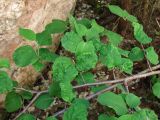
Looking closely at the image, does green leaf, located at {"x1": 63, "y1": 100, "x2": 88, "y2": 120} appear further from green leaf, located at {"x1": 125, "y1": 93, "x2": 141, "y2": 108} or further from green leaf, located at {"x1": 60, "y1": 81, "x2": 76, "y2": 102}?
green leaf, located at {"x1": 125, "y1": 93, "x2": 141, "y2": 108}

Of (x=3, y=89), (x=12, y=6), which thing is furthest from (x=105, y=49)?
(x=12, y=6)

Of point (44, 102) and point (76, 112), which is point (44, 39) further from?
point (76, 112)

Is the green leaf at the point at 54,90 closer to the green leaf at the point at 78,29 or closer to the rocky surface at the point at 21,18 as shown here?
the green leaf at the point at 78,29

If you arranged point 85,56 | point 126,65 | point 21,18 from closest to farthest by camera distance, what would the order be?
point 85,56 < point 126,65 < point 21,18

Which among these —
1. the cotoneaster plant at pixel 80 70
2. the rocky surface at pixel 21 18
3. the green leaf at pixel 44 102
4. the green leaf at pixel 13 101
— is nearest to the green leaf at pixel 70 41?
the cotoneaster plant at pixel 80 70

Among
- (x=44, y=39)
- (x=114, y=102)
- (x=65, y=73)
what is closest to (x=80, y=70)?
(x=65, y=73)

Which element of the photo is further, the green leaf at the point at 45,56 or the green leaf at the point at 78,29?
the green leaf at the point at 45,56

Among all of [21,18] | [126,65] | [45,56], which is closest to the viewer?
[126,65]
